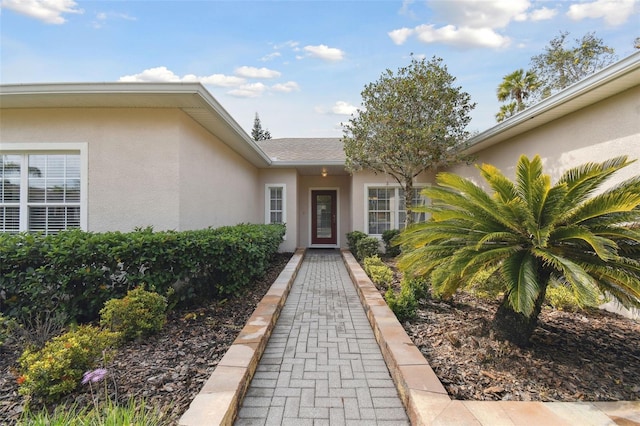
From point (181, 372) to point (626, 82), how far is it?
6.13 meters

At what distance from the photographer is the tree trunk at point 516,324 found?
9.77 feet

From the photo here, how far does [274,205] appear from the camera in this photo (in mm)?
11414

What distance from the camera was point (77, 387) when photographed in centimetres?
242

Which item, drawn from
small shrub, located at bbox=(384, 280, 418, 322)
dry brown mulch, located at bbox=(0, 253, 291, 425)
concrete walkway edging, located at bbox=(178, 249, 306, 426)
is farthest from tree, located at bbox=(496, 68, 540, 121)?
dry brown mulch, located at bbox=(0, 253, 291, 425)

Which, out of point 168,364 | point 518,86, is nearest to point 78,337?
point 168,364

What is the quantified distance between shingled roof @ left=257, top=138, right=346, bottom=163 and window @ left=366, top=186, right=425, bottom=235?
5.80ft

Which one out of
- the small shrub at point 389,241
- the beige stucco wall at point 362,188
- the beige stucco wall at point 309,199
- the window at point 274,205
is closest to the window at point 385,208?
the beige stucco wall at point 362,188

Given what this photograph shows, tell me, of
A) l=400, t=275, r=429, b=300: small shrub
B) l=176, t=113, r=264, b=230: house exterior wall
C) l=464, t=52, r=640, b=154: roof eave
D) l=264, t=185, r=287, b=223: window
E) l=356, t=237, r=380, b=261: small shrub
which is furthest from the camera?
l=264, t=185, r=287, b=223: window

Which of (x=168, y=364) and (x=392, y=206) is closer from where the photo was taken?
(x=168, y=364)

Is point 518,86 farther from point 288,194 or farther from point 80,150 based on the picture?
point 80,150

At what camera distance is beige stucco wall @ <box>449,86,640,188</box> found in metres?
4.03

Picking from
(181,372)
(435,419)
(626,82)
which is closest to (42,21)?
(181,372)

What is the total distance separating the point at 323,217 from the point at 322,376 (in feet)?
32.8

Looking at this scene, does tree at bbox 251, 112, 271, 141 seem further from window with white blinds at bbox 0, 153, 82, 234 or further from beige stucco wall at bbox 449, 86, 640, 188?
beige stucco wall at bbox 449, 86, 640, 188
